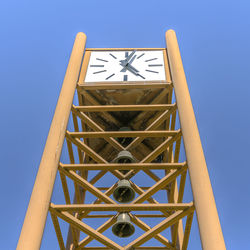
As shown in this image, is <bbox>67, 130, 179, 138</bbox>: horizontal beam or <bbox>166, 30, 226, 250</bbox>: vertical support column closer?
<bbox>166, 30, 226, 250</bbox>: vertical support column

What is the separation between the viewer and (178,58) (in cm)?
888

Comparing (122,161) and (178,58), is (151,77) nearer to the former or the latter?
(178,58)

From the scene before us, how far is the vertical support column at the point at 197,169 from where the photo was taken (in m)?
4.83

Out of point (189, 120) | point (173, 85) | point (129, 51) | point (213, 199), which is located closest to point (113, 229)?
point (213, 199)

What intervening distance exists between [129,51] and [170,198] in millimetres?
3953

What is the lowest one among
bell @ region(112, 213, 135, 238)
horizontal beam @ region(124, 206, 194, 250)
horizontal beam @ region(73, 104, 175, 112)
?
horizontal beam @ region(124, 206, 194, 250)


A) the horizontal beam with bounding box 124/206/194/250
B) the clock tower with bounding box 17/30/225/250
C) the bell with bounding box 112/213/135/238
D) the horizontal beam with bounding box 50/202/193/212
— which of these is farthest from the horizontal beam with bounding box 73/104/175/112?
the horizontal beam with bounding box 124/206/194/250

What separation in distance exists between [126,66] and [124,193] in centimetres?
360

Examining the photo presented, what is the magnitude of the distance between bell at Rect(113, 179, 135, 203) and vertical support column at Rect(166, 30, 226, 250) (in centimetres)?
114

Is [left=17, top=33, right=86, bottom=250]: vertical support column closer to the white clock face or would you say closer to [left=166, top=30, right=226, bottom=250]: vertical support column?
the white clock face

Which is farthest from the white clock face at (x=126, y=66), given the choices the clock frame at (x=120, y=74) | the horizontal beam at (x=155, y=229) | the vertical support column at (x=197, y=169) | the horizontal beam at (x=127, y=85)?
the horizontal beam at (x=155, y=229)

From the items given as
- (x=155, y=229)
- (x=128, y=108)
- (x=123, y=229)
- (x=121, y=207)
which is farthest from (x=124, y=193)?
(x=128, y=108)

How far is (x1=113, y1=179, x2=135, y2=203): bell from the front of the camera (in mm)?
6513

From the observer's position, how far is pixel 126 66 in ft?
30.0
